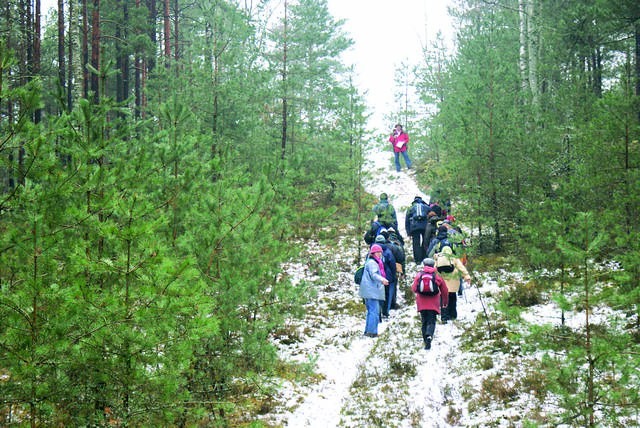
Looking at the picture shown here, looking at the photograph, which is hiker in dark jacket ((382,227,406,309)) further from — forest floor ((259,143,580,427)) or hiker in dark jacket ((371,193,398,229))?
hiker in dark jacket ((371,193,398,229))

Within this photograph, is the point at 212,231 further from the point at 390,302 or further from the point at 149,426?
the point at 390,302

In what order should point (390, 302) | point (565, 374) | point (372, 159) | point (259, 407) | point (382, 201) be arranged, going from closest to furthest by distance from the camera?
point (565, 374), point (259, 407), point (390, 302), point (382, 201), point (372, 159)

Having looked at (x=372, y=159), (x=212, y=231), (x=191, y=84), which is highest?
(x=191, y=84)

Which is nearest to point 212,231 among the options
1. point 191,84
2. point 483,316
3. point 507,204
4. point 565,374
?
point 565,374

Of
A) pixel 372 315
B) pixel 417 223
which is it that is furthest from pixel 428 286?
pixel 417 223

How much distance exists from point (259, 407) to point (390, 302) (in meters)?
5.24

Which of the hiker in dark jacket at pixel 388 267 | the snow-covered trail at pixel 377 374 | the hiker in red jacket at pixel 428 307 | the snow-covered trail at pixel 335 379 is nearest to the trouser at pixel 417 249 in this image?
the snow-covered trail at pixel 377 374

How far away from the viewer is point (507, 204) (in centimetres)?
1177

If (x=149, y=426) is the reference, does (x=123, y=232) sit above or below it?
above

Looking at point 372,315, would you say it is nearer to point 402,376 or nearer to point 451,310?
point 451,310

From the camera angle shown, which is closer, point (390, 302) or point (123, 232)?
point (123, 232)

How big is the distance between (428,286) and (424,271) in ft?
1.32

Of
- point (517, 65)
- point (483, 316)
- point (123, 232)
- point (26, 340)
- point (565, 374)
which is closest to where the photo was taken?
point (26, 340)

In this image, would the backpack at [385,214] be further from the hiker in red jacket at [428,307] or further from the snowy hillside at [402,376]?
the hiker in red jacket at [428,307]
